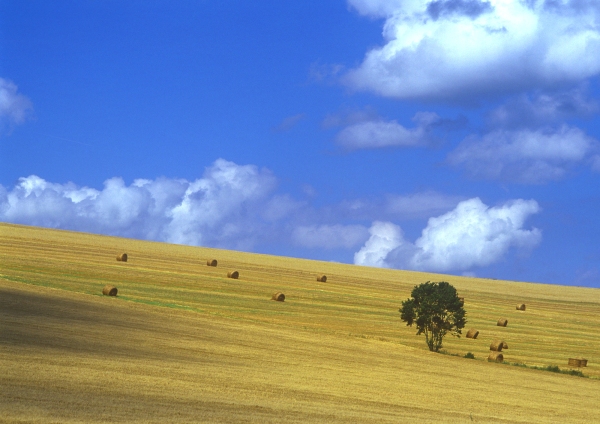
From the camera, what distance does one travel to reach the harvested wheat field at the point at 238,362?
60.0 ft

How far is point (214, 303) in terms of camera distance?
4950cm

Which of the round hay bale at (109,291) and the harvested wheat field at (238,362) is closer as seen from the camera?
the harvested wheat field at (238,362)

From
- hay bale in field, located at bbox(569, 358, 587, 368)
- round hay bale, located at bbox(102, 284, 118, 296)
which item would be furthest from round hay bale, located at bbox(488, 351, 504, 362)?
round hay bale, located at bbox(102, 284, 118, 296)

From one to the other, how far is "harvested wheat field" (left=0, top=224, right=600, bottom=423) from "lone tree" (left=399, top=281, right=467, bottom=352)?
1.21 metres

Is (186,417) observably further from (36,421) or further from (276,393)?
(276,393)

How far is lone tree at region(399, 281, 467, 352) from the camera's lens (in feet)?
137

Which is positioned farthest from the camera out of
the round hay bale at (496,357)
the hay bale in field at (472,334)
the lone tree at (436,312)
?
the hay bale in field at (472,334)

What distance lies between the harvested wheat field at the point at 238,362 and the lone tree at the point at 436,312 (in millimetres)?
1205

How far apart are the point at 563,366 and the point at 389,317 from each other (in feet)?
56.1

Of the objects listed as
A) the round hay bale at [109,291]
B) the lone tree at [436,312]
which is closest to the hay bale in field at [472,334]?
the lone tree at [436,312]

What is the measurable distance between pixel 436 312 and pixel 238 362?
16.7 meters

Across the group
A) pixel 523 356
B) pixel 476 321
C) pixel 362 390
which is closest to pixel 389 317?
pixel 476 321

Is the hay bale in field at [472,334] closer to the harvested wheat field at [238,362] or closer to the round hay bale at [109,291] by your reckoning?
the harvested wheat field at [238,362]

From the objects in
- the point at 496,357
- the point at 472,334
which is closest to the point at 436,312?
→ the point at 496,357
